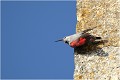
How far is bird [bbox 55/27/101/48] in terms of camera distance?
6.77 meters

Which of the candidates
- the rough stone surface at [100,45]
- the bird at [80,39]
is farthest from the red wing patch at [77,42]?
the rough stone surface at [100,45]

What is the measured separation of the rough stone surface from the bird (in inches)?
3.8

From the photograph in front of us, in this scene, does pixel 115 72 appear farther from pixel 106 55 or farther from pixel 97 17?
pixel 97 17

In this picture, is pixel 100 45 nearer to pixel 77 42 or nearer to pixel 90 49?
pixel 90 49

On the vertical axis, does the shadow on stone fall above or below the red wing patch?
below

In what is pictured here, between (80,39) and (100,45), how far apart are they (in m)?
0.27

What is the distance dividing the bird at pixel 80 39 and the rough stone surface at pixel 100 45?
0.10 m

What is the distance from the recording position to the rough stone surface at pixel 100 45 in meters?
6.61

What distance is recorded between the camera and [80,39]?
6781mm

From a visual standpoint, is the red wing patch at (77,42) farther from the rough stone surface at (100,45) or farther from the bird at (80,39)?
the rough stone surface at (100,45)

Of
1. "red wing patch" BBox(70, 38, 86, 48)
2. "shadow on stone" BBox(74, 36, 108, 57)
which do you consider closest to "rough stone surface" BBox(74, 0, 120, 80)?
"shadow on stone" BBox(74, 36, 108, 57)

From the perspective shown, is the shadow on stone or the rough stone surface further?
the shadow on stone

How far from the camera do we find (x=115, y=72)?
6520 mm

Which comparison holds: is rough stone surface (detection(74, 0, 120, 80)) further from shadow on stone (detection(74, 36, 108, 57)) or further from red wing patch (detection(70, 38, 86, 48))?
red wing patch (detection(70, 38, 86, 48))
